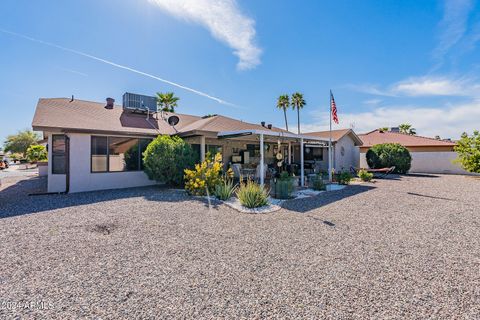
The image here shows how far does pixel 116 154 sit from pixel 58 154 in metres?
2.37

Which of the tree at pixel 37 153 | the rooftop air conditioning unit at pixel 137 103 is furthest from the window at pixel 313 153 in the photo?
the tree at pixel 37 153

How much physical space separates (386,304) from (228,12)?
1103 centimetres

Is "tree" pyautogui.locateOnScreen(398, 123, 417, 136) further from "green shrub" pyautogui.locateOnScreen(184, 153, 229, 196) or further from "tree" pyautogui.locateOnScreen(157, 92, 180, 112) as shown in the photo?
"green shrub" pyautogui.locateOnScreen(184, 153, 229, 196)

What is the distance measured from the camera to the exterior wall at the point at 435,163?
2065cm

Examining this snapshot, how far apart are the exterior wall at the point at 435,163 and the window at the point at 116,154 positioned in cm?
2500

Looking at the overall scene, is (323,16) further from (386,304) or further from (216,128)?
(386,304)

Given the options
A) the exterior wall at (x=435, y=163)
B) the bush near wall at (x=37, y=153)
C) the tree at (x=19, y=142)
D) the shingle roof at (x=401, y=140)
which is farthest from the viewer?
the tree at (x=19, y=142)

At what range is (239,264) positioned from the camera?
3646mm

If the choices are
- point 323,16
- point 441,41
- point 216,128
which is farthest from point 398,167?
point 216,128

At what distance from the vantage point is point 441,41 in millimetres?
10945

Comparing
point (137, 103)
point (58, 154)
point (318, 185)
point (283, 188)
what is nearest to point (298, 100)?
point (137, 103)

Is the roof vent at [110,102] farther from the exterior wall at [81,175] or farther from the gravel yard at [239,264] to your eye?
the gravel yard at [239,264]

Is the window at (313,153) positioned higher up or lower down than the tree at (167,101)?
lower down

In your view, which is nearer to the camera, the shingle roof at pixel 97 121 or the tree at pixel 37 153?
A: the shingle roof at pixel 97 121
